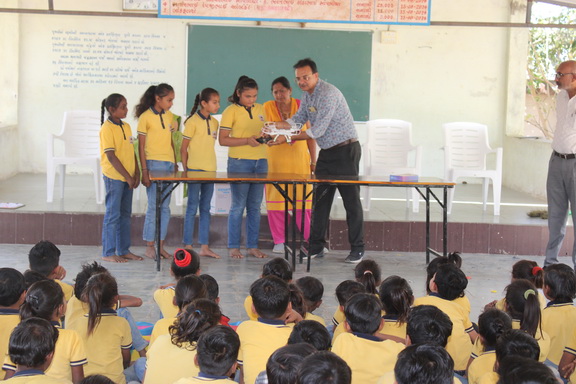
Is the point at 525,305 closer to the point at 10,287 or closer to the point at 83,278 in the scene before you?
the point at 83,278

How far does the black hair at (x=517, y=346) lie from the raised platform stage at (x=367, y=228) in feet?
13.3

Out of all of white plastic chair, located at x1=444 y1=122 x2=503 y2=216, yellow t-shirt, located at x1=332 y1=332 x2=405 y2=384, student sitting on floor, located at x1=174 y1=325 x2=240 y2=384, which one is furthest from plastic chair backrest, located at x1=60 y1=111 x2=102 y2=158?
student sitting on floor, located at x1=174 y1=325 x2=240 y2=384

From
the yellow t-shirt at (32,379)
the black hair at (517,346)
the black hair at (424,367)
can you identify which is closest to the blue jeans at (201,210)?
the yellow t-shirt at (32,379)

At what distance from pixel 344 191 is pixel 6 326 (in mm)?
3443

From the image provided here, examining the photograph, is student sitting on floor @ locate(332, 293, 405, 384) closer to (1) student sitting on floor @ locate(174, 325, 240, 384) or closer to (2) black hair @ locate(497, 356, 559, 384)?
(1) student sitting on floor @ locate(174, 325, 240, 384)

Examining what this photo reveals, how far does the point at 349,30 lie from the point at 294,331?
24.1 feet

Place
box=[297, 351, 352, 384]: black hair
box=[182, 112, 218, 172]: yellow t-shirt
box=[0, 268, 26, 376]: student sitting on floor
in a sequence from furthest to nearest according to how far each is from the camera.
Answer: box=[182, 112, 218, 172]: yellow t-shirt, box=[0, 268, 26, 376]: student sitting on floor, box=[297, 351, 352, 384]: black hair

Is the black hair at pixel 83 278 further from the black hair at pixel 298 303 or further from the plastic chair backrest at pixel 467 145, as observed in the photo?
the plastic chair backrest at pixel 467 145

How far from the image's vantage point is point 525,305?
3066 millimetres

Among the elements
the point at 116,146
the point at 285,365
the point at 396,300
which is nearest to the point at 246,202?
the point at 116,146

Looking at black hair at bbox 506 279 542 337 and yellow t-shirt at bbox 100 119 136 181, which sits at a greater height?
yellow t-shirt at bbox 100 119 136 181

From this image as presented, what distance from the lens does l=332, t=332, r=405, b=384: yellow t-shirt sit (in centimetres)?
259

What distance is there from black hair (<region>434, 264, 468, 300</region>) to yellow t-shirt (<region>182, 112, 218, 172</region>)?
290cm

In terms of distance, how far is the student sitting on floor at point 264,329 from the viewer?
2.73m
